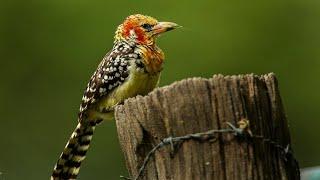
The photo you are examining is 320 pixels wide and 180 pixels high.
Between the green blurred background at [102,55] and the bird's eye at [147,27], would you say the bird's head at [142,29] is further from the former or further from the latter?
the green blurred background at [102,55]

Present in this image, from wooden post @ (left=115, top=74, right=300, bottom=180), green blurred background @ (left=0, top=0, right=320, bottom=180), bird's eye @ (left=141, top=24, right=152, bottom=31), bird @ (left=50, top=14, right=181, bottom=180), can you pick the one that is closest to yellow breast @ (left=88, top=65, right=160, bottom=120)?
bird @ (left=50, top=14, right=181, bottom=180)

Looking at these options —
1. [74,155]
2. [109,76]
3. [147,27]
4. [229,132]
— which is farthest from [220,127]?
[147,27]

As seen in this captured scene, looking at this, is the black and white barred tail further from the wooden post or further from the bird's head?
the wooden post

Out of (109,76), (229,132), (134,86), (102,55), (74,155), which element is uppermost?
(102,55)

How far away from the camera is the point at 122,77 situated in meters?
9.52

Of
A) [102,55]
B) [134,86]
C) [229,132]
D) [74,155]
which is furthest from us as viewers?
[102,55]

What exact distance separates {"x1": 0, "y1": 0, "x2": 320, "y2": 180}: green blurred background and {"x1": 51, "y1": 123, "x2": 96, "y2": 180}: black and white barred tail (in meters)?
11.1

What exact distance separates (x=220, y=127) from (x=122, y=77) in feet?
9.70

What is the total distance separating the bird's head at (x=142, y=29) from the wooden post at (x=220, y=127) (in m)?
3.02

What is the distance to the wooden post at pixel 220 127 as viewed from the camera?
6637 millimetres

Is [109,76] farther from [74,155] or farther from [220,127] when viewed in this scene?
[220,127]

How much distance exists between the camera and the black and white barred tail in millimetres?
8938

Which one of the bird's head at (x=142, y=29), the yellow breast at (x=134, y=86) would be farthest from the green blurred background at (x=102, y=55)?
the yellow breast at (x=134, y=86)

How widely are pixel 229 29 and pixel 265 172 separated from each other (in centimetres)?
1829
